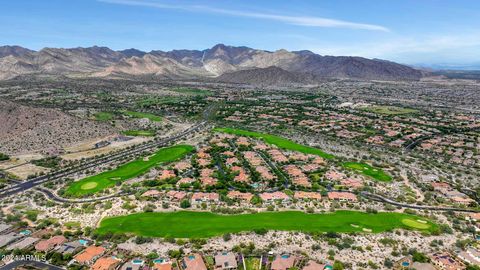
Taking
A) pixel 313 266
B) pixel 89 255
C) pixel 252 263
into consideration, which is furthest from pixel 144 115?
pixel 313 266

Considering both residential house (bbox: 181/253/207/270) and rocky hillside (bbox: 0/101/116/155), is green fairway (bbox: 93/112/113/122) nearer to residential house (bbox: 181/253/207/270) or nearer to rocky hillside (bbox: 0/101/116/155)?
rocky hillside (bbox: 0/101/116/155)

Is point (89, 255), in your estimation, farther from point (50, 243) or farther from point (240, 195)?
point (240, 195)

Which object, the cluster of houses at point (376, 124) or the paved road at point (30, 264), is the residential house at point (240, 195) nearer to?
the paved road at point (30, 264)

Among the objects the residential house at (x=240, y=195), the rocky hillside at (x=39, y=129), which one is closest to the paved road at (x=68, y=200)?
the residential house at (x=240, y=195)

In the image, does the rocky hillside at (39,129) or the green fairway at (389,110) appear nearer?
the rocky hillside at (39,129)

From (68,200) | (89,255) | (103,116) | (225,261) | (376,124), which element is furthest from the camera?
(103,116)

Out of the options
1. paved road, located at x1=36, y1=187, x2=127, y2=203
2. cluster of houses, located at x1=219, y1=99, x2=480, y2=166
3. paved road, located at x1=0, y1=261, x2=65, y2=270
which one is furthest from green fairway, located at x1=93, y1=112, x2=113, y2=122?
paved road, located at x1=0, y1=261, x2=65, y2=270

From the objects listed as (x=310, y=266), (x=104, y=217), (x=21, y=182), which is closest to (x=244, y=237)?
(x=310, y=266)
